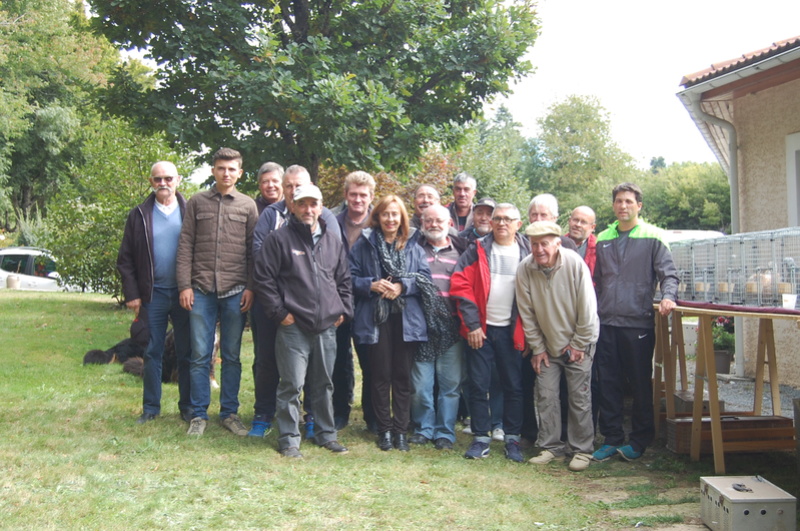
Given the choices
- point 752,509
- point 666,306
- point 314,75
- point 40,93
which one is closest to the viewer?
point 752,509

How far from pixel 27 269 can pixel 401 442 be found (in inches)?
964

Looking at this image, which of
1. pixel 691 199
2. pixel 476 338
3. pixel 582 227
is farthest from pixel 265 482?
pixel 691 199

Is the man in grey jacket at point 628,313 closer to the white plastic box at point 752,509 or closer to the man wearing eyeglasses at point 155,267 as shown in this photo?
the white plastic box at point 752,509

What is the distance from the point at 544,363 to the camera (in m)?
5.66

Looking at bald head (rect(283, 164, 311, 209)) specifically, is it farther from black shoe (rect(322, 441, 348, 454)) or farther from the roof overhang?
the roof overhang

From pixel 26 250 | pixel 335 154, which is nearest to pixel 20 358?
pixel 335 154

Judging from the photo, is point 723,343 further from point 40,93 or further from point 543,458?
point 40,93

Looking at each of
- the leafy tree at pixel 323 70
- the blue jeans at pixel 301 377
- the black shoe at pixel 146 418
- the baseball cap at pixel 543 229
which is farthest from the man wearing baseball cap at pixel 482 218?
the leafy tree at pixel 323 70

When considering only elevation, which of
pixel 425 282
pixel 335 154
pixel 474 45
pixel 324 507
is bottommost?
pixel 324 507

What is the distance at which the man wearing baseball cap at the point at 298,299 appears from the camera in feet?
17.8

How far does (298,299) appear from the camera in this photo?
546 centimetres

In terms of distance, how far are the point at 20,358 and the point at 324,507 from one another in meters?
7.13

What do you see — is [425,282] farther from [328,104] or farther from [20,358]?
[20,358]

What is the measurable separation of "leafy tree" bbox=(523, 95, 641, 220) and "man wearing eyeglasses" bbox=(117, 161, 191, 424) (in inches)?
2048
